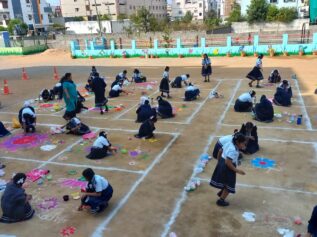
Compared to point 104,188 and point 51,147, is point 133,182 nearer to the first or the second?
point 104,188

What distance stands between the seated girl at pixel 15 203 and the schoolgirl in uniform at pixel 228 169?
167 inches

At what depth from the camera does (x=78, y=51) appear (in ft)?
133

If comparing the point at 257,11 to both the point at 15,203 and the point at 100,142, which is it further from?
the point at 15,203

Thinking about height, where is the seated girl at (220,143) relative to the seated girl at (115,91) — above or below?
above

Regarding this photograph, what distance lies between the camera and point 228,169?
23.6 feet

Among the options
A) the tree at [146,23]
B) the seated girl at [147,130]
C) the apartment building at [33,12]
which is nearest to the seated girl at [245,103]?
the seated girl at [147,130]

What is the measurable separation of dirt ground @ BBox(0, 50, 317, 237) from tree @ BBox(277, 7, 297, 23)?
3923 cm

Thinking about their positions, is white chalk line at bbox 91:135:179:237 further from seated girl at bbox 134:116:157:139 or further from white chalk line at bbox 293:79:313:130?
white chalk line at bbox 293:79:313:130

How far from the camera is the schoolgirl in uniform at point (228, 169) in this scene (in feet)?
23.1

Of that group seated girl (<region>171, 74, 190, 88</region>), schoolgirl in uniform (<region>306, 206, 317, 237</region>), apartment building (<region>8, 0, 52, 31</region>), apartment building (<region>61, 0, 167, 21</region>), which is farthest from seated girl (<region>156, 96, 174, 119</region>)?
apartment building (<region>8, 0, 52, 31</region>)

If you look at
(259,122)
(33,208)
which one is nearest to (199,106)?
(259,122)

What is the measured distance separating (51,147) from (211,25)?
53.1 meters

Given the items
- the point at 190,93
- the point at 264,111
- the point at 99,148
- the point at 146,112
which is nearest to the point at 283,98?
the point at 264,111

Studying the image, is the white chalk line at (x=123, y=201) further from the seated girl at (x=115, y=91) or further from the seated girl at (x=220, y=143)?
the seated girl at (x=115, y=91)
